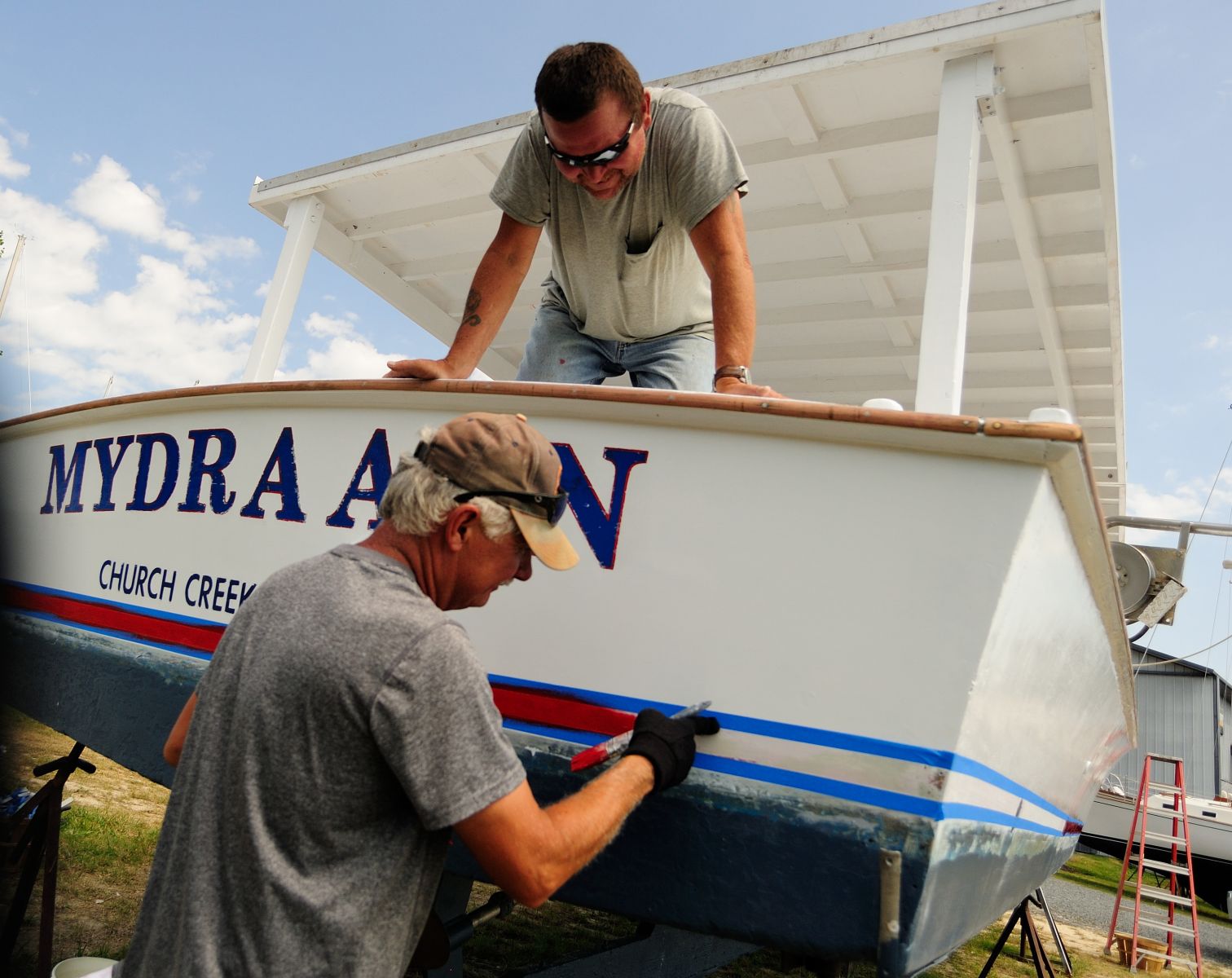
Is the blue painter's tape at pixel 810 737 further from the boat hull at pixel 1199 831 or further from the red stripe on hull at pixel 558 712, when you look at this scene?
the boat hull at pixel 1199 831

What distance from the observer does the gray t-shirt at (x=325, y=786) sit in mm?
1014

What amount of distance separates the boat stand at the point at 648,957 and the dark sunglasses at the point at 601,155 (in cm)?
161

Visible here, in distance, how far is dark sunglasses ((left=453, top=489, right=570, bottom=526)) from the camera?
123 centimetres

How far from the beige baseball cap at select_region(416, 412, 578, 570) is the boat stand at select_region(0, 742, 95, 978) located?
1.97 meters

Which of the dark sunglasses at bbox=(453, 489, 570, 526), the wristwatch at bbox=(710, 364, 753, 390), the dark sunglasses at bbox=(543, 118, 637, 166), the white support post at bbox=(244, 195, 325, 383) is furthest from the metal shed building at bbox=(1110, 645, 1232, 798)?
the dark sunglasses at bbox=(453, 489, 570, 526)

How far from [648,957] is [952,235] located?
2.50 metres

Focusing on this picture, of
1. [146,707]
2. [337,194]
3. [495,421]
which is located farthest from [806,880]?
[337,194]

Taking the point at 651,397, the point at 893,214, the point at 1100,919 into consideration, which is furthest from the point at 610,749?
the point at 1100,919

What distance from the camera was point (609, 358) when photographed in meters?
2.44

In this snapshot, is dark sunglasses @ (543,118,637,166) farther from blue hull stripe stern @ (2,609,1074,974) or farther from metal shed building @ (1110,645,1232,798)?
metal shed building @ (1110,645,1232,798)

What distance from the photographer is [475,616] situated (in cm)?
173

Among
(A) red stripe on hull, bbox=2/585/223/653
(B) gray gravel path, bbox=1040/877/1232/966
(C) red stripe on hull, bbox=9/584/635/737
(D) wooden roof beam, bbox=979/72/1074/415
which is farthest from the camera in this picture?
(B) gray gravel path, bbox=1040/877/1232/966

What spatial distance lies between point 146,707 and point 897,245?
4129 mm

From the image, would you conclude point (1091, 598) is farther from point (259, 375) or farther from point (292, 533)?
point (259, 375)
